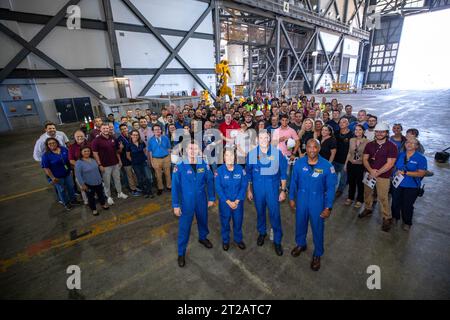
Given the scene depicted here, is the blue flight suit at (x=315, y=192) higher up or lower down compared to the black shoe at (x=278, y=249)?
higher up

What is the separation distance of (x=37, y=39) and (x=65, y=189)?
1315 centimetres

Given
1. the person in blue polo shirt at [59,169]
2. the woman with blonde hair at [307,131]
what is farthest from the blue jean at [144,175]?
the woman with blonde hair at [307,131]

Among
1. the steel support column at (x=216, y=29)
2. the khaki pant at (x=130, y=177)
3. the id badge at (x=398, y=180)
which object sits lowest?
the khaki pant at (x=130, y=177)

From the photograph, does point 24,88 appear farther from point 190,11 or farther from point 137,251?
point 137,251

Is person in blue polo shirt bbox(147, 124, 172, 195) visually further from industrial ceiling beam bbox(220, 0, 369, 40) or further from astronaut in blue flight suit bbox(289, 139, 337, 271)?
industrial ceiling beam bbox(220, 0, 369, 40)

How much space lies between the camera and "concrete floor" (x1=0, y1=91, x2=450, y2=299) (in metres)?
3.02

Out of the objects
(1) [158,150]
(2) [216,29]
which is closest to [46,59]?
(2) [216,29]

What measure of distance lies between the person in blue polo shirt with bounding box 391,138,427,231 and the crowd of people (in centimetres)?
1

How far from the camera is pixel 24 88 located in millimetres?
13109

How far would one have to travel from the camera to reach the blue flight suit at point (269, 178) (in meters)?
3.54

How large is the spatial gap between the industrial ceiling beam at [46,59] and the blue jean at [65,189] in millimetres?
12163

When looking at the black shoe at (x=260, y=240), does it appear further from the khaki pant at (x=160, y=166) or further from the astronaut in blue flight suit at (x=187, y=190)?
the khaki pant at (x=160, y=166)

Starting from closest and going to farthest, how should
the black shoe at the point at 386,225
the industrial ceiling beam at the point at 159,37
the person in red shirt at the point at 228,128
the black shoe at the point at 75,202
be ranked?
1. the black shoe at the point at 386,225
2. the black shoe at the point at 75,202
3. the person in red shirt at the point at 228,128
4. the industrial ceiling beam at the point at 159,37

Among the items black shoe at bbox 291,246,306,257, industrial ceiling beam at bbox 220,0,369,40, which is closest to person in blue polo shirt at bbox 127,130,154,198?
black shoe at bbox 291,246,306,257
